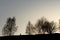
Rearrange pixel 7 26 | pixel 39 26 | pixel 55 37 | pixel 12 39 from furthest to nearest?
pixel 39 26 → pixel 7 26 → pixel 12 39 → pixel 55 37

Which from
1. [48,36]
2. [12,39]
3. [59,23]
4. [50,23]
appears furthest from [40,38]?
[50,23]

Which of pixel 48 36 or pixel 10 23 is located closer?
pixel 48 36

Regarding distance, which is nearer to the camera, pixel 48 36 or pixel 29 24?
pixel 48 36

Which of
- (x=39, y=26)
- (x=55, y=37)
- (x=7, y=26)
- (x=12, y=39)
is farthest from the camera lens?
(x=39, y=26)

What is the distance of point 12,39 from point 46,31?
2556cm

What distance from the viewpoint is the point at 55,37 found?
171 feet

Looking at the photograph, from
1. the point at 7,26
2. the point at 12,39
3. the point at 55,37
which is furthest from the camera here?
the point at 7,26

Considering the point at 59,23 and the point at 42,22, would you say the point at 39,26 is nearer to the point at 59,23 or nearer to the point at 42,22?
the point at 42,22

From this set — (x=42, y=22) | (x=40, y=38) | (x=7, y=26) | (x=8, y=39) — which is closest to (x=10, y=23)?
(x=7, y=26)

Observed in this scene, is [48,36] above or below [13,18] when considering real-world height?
below

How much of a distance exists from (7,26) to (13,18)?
514cm

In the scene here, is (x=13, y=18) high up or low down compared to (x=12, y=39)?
up

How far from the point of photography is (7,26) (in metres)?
79.1

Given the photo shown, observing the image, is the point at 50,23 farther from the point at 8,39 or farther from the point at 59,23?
the point at 8,39
